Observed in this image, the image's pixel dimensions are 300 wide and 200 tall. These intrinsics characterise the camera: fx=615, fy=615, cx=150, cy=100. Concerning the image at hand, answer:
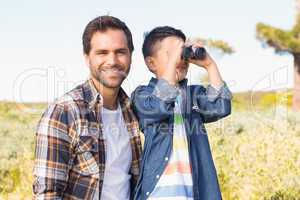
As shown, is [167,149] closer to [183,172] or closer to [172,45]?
[183,172]

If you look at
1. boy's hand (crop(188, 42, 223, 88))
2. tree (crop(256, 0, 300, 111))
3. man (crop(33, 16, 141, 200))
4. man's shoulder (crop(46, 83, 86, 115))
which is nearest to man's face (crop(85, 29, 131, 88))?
man (crop(33, 16, 141, 200))

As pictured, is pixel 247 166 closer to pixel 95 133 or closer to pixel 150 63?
pixel 150 63

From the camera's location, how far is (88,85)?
245 cm

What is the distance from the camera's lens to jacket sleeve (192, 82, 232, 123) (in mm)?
2576

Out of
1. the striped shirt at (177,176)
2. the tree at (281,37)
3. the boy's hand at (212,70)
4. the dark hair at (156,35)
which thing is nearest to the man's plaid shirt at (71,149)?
the striped shirt at (177,176)

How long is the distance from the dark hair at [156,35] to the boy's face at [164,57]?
0.07 feet

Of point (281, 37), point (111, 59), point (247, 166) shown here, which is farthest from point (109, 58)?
point (281, 37)

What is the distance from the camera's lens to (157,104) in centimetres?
245

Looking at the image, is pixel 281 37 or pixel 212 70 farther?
pixel 281 37

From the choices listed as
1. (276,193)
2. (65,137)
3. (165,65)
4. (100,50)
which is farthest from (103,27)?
(276,193)

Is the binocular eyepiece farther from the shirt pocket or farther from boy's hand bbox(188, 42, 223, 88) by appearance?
the shirt pocket

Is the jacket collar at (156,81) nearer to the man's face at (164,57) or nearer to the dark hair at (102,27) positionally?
the man's face at (164,57)

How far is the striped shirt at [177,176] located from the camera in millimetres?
2375

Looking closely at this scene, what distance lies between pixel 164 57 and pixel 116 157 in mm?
478
